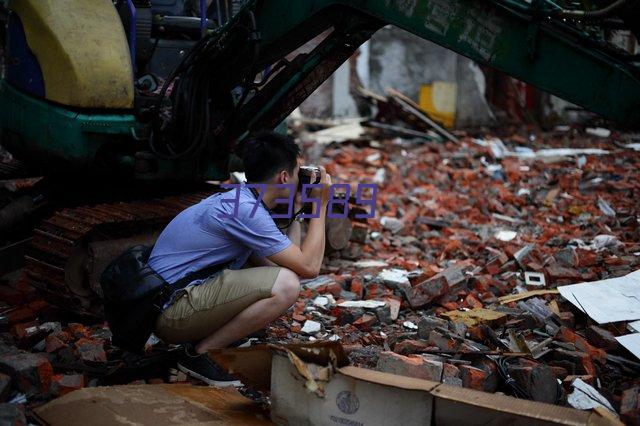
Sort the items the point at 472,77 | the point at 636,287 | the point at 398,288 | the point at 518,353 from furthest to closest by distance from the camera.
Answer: the point at 472,77 → the point at 398,288 → the point at 636,287 → the point at 518,353

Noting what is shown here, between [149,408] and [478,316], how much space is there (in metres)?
2.24

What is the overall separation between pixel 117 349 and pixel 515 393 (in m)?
2.34

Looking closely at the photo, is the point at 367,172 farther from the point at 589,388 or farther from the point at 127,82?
the point at 589,388

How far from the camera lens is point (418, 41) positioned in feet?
48.6

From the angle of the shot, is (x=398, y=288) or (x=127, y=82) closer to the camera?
(x=127, y=82)

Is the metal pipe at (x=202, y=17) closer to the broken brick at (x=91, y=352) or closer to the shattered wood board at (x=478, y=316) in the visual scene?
the broken brick at (x=91, y=352)

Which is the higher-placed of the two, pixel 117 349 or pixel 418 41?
pixel 418 41

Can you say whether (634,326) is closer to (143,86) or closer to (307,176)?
(307,176)

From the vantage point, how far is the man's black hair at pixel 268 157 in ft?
13.1

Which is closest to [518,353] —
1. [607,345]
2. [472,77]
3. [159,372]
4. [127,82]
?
[607,345]

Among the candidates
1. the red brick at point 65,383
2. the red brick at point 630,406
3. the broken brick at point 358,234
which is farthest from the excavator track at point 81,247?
the red brick at point 630,406

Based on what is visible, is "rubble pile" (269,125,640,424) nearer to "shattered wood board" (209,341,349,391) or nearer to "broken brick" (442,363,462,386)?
"broken brick" (442,363,462,386)

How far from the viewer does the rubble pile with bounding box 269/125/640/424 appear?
3982 mm

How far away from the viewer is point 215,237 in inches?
157
